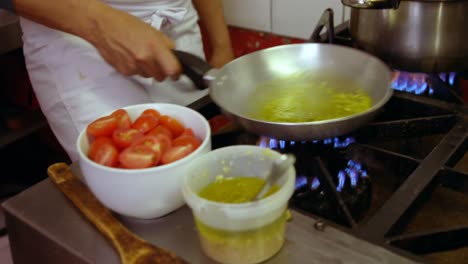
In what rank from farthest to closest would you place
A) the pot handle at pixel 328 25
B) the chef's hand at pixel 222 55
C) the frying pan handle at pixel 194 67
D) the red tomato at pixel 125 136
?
the chef's hand at pixel 222 55, the pot handle at pixel 328 25, the frying pan handle at pixel 194 67, the red tomato at pixel 125 136

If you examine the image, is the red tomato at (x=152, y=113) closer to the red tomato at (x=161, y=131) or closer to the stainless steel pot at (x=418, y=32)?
the red tomato at (x=161, y=131)

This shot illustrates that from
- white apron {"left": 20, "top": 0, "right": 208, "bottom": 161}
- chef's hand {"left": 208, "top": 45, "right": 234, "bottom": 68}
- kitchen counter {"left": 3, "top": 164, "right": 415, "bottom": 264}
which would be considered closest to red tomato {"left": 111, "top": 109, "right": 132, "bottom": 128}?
kitchen counter {"left": 3, "top": 164, "right": 415, "bottom": 264}

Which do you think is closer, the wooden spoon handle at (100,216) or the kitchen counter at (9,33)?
the wooden spoon handle at (100,216)

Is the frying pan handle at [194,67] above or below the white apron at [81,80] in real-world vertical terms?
above

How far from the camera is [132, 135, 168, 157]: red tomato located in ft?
1.88

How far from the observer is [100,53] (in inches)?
33.4

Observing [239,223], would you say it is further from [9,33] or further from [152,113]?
[9,33]

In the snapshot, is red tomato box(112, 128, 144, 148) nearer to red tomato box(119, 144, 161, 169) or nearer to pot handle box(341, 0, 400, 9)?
red tomato box(119, 144, 161, 169)

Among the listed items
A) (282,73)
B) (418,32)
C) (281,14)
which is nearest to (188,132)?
(282,73)

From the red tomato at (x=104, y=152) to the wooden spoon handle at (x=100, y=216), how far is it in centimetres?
6

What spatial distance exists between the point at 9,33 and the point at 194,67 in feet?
2.97

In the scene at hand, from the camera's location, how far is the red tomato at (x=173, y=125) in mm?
646

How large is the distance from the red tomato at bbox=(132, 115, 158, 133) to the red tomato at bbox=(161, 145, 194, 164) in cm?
6

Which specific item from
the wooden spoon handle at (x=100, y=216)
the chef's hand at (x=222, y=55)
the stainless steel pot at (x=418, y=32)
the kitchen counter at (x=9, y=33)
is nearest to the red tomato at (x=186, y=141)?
the wooden spoon handle at (x=100, y=216)
